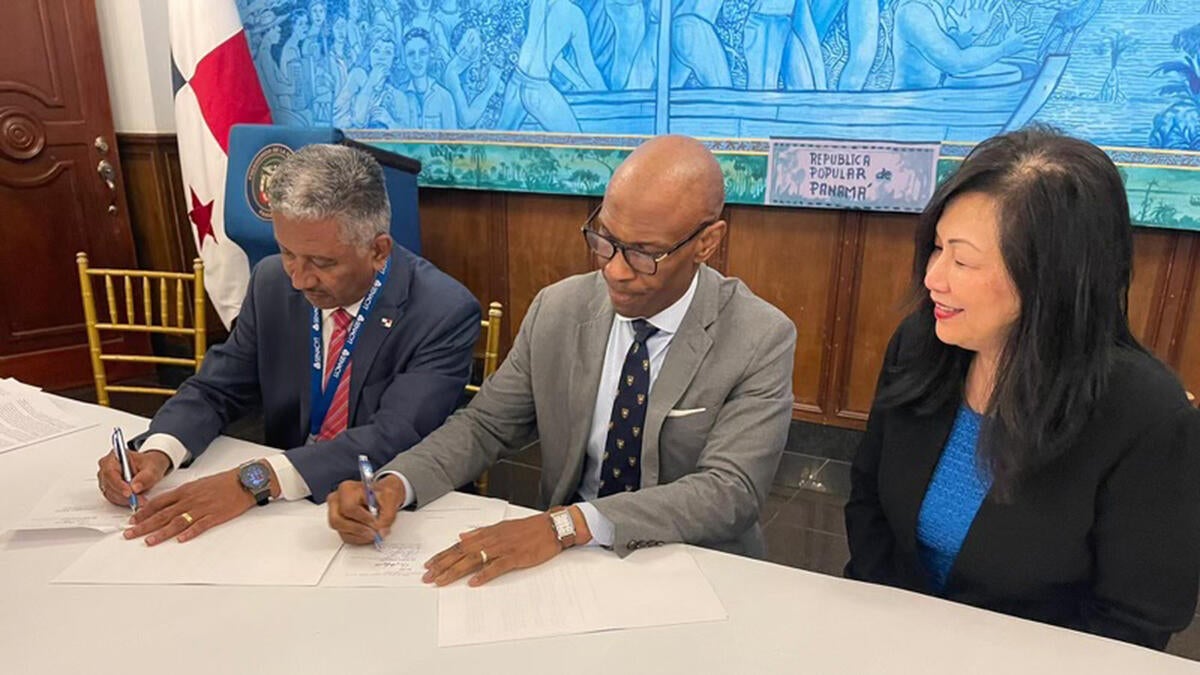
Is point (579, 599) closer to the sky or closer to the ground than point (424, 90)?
closer to the ground

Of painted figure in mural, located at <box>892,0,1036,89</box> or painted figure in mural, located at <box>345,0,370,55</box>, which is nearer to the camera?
painted figure in mural, located at <box>892,0,1036,89</box>

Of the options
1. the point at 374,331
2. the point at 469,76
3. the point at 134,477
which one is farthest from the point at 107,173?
the point at 134,477

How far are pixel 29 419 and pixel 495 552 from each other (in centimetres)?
118

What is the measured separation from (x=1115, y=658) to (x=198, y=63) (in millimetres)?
3977

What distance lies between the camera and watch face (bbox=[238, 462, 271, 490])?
51.0 inches

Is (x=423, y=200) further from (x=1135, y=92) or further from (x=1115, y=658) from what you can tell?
(x=1115, y=658)

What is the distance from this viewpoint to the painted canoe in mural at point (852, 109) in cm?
258

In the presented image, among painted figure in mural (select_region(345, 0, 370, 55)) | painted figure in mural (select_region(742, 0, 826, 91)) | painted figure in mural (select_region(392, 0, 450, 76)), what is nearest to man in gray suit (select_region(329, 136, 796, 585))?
painted figure in mural (select_region(742, 0, 826, 91))

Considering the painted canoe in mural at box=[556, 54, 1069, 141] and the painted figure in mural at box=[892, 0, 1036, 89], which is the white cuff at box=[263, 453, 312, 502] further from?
the painted figure in mural at box=[892, 0, 1036, 89]

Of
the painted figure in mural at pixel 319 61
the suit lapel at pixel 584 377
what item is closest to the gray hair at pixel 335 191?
the suit lapel at pixel 584 377

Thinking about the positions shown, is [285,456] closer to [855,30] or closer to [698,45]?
[698,45]

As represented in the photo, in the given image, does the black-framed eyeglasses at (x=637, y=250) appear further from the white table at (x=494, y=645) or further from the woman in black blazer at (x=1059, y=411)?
the white table at (x=494, y=645)

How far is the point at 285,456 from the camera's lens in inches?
53.5

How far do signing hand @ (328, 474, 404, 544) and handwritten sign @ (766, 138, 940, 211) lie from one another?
217 centimetres
